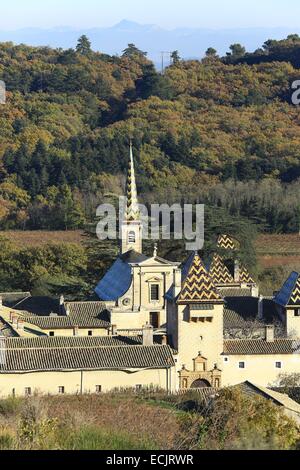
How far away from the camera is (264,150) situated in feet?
279

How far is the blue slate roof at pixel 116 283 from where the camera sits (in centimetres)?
3806

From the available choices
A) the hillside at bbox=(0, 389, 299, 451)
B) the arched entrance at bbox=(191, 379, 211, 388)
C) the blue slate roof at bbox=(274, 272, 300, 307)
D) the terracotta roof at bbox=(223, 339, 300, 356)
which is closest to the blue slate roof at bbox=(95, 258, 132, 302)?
the blue slate roof at bbox=(274, 272, 300, 307)

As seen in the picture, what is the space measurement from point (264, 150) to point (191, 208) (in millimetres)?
32890

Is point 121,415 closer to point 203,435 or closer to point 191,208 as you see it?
point 203,435

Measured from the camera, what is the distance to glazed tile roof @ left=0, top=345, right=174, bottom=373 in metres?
28.8

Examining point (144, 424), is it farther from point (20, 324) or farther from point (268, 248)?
point (268, 248)

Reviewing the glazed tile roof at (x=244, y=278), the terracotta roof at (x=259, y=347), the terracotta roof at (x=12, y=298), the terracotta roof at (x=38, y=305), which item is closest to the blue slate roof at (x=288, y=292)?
the terracotta roof at (x=259, y=347)

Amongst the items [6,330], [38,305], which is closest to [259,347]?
[6,330]

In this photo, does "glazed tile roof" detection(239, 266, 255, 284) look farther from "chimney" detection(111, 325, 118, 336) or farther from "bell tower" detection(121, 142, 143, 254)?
"chimney" detection(111, 325, 118, 336)

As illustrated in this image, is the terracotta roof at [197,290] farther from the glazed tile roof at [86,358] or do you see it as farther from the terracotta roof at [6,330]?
the terracotta roof at [6,330]

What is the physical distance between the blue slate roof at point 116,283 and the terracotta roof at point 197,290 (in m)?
6.12

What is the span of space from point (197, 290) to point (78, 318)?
574cm

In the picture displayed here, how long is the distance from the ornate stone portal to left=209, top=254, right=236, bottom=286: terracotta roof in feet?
31.4

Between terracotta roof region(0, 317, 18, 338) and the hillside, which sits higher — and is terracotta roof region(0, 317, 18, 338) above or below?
below
